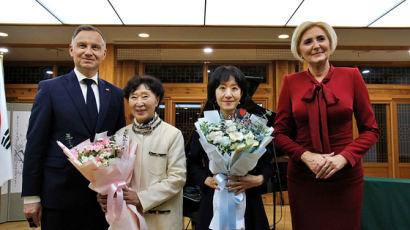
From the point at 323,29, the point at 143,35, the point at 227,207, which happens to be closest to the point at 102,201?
the point at 227,207

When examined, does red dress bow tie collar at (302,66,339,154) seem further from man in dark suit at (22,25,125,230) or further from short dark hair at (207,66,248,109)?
man in dark suit at (22,25,125,230)

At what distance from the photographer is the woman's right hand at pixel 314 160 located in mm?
1347

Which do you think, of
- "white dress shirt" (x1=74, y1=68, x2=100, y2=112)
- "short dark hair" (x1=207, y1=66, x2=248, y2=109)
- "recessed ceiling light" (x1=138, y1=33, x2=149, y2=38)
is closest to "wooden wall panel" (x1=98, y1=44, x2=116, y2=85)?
"recessed ceiling light" (x1=138, y1=33, x2=149, y2=38)

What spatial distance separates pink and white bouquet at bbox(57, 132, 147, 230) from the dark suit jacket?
0.59 feet

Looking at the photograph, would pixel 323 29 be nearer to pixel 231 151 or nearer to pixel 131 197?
pixel 231 151

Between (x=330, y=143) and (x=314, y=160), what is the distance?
157 mm

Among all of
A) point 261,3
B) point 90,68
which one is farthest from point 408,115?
point 90,68

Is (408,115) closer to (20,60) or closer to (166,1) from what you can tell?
(166,1)

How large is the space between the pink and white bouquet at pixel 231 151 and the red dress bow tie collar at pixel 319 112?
256 millimetres

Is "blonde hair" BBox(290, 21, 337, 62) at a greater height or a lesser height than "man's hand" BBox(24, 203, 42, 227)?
greater

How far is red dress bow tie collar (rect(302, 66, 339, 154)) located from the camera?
4.70 feet

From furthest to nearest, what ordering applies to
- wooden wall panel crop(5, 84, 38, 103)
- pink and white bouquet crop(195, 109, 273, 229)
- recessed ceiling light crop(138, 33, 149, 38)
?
wooden wall panel crop(5, 84, 38, 103), recessed ceiling light crop(138, 33, 149, 38), pink and white bouquet crop(195, 109, 273, 229)

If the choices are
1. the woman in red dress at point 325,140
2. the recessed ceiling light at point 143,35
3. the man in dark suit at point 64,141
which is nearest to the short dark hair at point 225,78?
the woman in red dress at point 325,140

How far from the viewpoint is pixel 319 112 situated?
1.46 m
